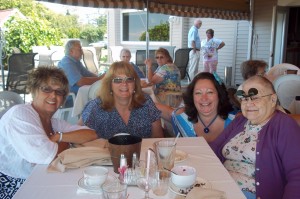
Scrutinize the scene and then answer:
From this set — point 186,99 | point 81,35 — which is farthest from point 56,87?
point 81,35

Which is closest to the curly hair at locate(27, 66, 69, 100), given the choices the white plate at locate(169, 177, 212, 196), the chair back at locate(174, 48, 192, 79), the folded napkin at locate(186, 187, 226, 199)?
the white plate at locate(169, 177, 212, 196)

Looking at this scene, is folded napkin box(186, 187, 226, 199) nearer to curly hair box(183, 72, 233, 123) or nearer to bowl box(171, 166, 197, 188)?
bowl box(171, 166, 197, 188)

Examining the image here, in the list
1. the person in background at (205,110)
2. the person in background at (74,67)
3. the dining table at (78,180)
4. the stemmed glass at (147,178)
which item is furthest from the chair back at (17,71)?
the stemmed glass at (147,178)

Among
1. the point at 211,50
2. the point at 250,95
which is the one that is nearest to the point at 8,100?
the point at 250,95

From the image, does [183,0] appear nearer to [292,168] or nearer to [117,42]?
[117,42]

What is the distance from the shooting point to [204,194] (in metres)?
1.11

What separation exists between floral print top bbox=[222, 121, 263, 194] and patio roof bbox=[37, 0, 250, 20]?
13.5 ft

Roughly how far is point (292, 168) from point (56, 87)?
1358 mm

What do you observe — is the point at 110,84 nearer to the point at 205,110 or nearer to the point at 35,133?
the point at 205,110

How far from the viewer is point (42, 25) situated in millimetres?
12156

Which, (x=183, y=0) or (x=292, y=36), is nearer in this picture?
(x=183, y=0)

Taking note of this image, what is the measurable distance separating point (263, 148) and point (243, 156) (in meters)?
0.14

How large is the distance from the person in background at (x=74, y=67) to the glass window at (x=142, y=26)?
6361 mm

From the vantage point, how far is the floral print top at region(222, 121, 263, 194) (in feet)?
5.53
